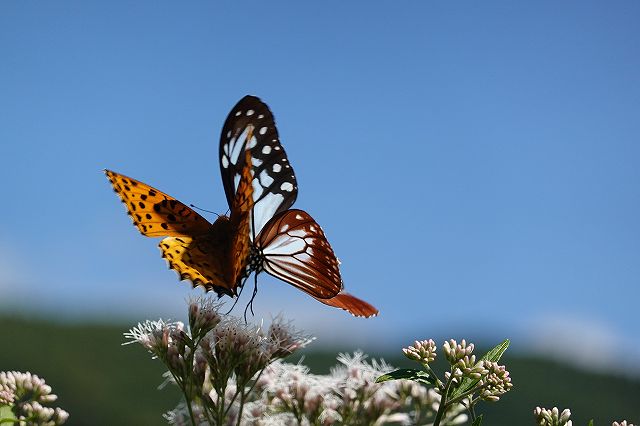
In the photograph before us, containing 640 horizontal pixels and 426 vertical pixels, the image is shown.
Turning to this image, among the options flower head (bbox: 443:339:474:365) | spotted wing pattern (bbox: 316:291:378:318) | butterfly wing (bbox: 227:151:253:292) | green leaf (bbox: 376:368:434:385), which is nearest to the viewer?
green leaf (bbox: 376:368:434:385)

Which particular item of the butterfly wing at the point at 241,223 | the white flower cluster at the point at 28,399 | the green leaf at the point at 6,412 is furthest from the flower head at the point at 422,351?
the green leaf at the point at 6,412

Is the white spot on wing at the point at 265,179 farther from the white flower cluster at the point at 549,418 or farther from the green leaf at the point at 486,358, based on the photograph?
the white flower cluster at the point at 549,418

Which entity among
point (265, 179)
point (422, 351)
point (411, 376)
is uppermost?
point (265, 179)

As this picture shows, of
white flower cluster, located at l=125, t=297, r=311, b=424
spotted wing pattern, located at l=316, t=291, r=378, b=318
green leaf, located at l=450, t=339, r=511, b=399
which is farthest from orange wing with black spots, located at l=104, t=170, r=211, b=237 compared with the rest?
green leaf, located at l=450, t=339, r=511, b=399

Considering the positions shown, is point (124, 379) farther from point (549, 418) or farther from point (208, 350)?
point (549, 418)

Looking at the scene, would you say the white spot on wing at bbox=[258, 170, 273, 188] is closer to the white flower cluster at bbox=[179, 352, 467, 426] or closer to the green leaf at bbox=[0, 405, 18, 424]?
the white flower cluster at bbox=[179, 352, 467, 426]

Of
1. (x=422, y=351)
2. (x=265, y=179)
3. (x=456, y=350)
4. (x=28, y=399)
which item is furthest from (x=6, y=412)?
(x=456, y=350)
